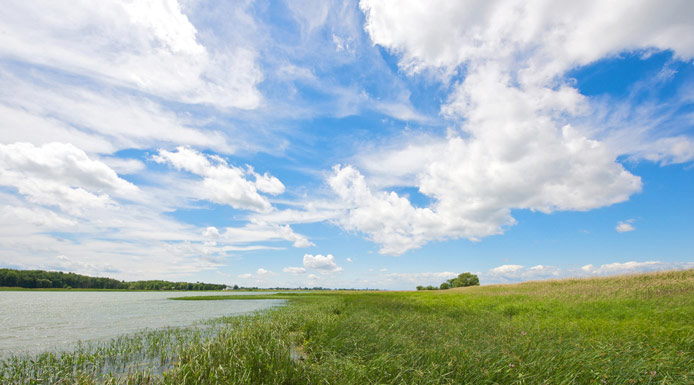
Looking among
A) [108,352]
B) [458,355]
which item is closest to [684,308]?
[458,355]

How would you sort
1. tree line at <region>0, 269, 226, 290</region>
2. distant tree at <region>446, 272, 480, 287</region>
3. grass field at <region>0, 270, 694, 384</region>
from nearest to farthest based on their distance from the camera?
grass field at <region>0, 270, 694, 384</region> < distant tree at <region>446, 272, 480, 287</region> < tree line at <region>0, 269, 226, 290</region>

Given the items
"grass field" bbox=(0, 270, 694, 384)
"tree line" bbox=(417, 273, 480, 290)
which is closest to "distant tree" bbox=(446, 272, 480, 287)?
"tree line" bbox=(417, 273, 480, 290)

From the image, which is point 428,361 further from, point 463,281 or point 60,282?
point 60,282

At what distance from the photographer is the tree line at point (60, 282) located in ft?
373

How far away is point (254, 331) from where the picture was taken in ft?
37.7

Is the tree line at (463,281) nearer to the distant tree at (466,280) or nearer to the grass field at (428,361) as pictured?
the distant tree at (466,280)

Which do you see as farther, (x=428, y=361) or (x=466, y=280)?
(x=466, y=280)

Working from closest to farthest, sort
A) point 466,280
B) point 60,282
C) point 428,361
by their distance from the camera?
1. point 428,361
2. point 466,280
3. point 60,282

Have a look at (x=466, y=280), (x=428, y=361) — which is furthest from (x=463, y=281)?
(x=428, y=361)

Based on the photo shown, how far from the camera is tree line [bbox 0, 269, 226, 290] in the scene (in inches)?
4478

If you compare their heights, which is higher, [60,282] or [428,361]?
[428,361]

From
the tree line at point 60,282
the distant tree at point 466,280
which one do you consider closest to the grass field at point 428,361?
the distant tree at point 466,280

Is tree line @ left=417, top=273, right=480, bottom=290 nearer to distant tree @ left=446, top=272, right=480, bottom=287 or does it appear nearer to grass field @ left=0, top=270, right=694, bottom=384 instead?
distant tree @ left=446, top=272, right=480, bottom=287

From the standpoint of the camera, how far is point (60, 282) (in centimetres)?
12812
